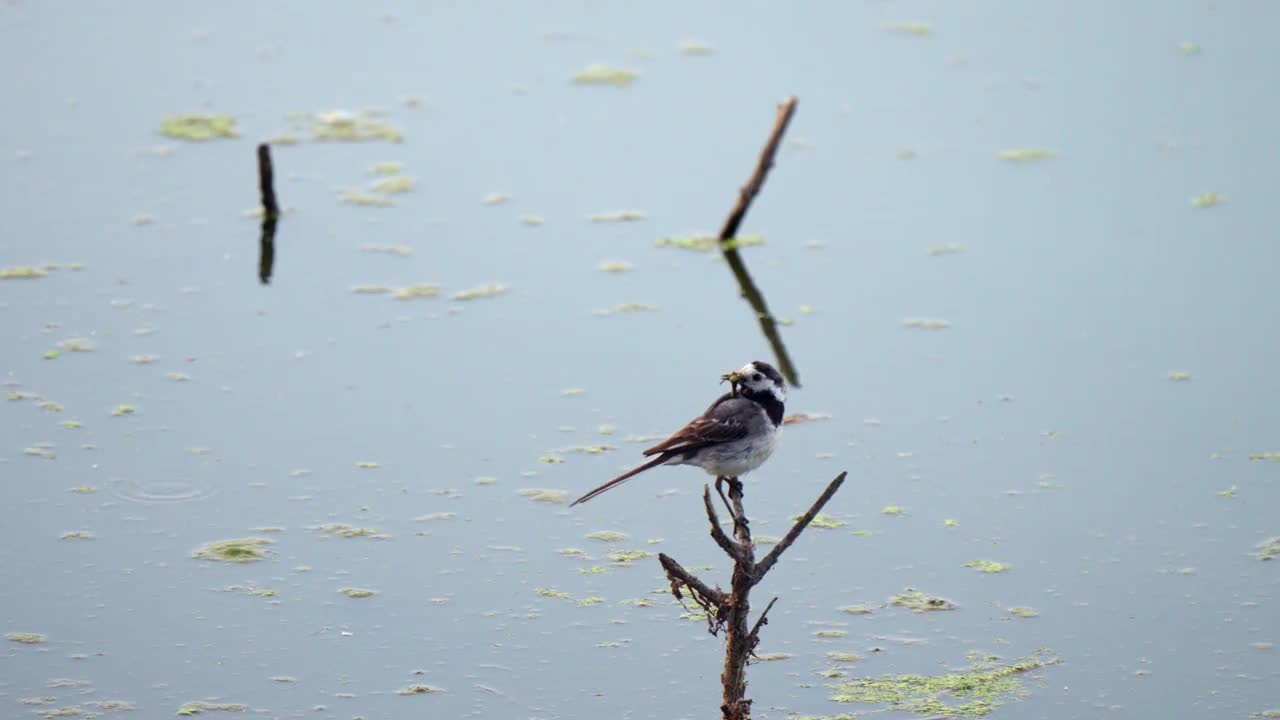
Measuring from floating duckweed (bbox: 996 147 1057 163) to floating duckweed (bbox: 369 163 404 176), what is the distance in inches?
184

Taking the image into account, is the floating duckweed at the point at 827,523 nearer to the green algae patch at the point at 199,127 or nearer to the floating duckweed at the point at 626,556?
the floating duckweed at the point at 626,556

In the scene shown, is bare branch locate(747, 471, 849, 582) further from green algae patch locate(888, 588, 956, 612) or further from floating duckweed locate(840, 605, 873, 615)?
green algae patch locate(888, 588, 956, 612)

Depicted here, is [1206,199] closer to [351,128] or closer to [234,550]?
[351,128]

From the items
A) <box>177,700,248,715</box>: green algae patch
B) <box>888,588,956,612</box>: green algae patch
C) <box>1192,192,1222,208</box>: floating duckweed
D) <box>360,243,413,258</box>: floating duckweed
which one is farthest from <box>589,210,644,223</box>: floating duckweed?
<box>177,700,248,715</box>: green algae patch

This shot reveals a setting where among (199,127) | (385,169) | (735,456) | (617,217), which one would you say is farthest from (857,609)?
(199,127)

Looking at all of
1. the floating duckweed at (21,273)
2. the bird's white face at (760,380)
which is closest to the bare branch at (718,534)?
the bird's white face at (760,380)

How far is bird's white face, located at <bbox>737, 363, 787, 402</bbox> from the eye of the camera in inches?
320

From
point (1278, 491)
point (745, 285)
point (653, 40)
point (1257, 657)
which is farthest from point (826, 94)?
point (1257, 657)

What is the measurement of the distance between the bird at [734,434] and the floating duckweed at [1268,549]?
295cm

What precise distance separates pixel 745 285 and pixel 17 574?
541 centimetres

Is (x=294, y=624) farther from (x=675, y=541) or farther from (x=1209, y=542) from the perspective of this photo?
(x=1209, y=542)

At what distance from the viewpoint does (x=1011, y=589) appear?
9.05 m

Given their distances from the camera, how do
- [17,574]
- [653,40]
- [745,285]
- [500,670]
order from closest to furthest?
[500,670] < [17,574] < [745,285] < [653,40]

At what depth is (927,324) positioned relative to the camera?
11734 millimetres
